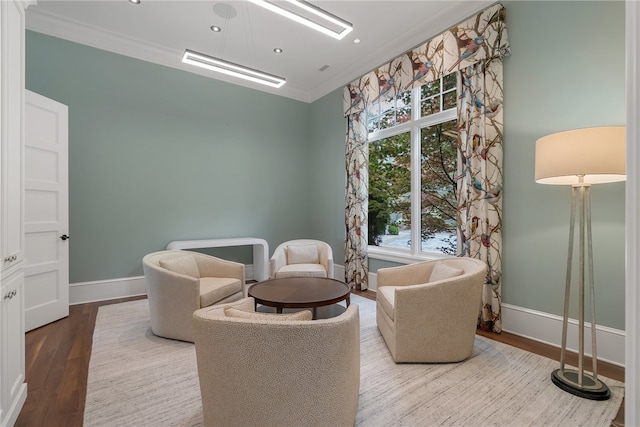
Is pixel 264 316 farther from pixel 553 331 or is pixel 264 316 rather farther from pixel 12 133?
pixel 553 331

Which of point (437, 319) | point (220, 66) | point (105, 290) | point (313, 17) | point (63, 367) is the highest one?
point (313, 17)

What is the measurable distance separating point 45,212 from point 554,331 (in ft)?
17.0

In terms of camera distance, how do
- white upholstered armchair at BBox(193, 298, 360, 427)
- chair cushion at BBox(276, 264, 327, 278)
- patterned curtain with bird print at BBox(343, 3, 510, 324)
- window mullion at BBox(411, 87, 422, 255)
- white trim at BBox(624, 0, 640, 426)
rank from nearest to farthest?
white trim at BBox(624, 0, 640, 426)
white upholstered armchair at BBox(193, 298, 360, 427)
patterned curtain with bird print at BBox(343, 3, 510, 324)
chair cushion at BBox(276, 264, 327, 278)
window mullion at BBox(411, 87, 422, 255)

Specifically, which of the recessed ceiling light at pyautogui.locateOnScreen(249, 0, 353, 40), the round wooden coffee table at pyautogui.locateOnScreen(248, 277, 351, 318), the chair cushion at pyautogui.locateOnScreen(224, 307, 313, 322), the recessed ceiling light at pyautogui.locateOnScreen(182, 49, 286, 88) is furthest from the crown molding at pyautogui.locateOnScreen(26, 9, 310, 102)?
the chair cushion at pyautogui.locateOnScreen(224, 307, 313, 322)

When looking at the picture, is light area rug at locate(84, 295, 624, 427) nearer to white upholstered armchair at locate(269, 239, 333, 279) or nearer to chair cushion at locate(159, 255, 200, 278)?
chair cushion at locate(159, 255, 200, 278)


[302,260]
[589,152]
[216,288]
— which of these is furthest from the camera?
[302,260]

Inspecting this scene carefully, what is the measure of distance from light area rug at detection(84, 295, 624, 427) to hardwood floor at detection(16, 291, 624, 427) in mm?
82

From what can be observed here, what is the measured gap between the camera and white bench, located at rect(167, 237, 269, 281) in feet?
13.5

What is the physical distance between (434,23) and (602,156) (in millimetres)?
2461

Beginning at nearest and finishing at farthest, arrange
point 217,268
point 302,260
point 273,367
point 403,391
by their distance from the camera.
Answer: point 273,367, point 403,391, point 217,268, point 302,260

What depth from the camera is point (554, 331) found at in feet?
8.41

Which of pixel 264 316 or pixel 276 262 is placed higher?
pixel 264 316

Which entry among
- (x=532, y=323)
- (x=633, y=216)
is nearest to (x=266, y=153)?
(x=532, y=323)

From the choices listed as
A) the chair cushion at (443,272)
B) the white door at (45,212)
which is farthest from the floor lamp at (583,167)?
the white door at (45,212)
